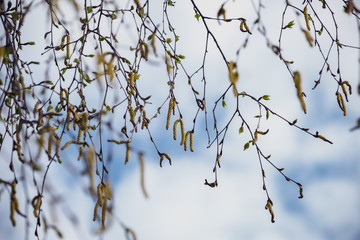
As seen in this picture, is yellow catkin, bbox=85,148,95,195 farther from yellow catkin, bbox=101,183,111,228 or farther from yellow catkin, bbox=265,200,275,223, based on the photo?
yellow catkin, bbox=265,200,275,223

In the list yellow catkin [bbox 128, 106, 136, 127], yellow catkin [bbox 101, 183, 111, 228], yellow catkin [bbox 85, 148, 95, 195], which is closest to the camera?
yellow catkin [bbox 85, 148, 95, 195]

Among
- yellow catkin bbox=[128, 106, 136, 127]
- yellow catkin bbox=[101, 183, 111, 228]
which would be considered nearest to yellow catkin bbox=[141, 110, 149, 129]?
yellow catkin bbox=[128, 106, 136, 127]

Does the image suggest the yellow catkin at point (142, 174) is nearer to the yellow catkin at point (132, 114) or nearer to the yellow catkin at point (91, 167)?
the yellow catkin at point (91, 167)

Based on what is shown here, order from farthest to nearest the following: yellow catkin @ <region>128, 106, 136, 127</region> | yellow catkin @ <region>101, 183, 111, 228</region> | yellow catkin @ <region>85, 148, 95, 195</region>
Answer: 1. yellow catkin @ <region>128, 106, 136, 127</region>
2. yellow catkin @ <region>101, 183, 111, 228</region>
3. yellow catkin @ <region>85, 148, 95, 195</region>

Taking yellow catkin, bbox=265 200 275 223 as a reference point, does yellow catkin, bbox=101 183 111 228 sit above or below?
below

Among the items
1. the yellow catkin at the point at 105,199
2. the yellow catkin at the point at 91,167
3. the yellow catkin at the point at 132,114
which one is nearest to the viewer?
the yellow catkin at the point at 91,167

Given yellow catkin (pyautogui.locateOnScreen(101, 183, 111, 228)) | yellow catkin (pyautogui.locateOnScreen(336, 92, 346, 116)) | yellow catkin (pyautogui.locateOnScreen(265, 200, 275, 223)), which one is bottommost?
yellow catkin (pyautogui.locateOnScreen(101, 183, 111, 228))

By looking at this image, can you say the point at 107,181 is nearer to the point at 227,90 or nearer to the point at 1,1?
the point at 227,90

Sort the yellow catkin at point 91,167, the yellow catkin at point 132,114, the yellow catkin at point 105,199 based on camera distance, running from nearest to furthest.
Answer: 1. the yellow catkin at point 91,167
2. the yellow catkin at point 105,199
3. the yellow catkin at point 132,114

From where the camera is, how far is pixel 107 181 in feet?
3.32

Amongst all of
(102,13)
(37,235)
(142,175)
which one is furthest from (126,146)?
(102,13)

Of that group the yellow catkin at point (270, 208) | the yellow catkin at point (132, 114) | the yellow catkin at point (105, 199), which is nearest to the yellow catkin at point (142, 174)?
the yellow catkin at point (105, 199)

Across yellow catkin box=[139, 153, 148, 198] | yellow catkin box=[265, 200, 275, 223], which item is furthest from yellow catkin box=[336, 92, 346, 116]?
yellow catkin box=[139, 153, 148, 198]

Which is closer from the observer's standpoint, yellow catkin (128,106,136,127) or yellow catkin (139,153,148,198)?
yellow catkin (139,153,148,198)
